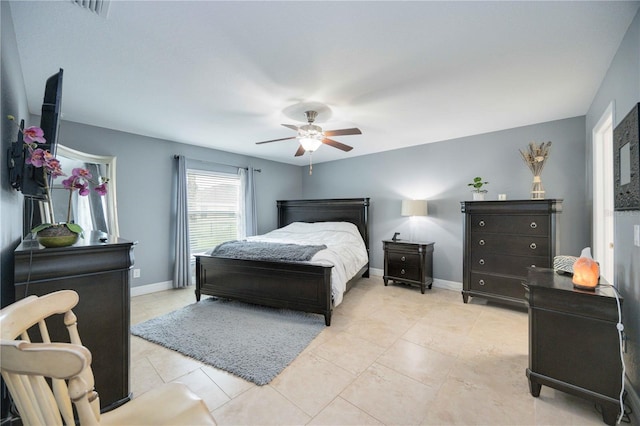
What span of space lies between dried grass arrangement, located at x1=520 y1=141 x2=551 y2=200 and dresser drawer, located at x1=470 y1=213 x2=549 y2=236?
0.31 m

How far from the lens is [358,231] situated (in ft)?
16.1

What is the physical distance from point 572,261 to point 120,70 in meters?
3.93

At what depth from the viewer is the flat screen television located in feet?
5.02

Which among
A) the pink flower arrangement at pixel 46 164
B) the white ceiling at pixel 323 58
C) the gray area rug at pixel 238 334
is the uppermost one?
the white ceiling at pixel 323 58

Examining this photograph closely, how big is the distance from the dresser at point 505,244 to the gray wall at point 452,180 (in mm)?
525

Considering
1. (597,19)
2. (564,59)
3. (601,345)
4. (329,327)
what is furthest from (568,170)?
(329,327)

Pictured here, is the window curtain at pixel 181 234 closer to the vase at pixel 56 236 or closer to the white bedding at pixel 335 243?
the white bedding at pixel 335 243

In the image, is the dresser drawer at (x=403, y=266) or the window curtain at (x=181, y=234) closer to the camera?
the dresser drawer at (x=403, y=266)

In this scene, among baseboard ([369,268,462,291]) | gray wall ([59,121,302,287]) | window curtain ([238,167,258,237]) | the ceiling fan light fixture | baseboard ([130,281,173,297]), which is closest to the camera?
the ceiling fan light fixture

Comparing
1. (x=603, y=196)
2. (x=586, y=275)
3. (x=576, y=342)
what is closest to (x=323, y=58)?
(x=586, y=275)

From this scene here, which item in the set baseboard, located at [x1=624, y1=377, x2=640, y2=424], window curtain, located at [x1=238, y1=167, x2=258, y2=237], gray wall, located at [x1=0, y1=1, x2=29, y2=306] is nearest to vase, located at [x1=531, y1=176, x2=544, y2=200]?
baseboard, located at [x1=624, y1=377, x2=640, y2=424]

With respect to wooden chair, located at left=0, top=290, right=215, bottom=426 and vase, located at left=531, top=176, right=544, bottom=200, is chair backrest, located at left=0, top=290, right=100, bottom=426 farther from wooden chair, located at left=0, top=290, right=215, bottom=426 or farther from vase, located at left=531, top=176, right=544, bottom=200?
vase, located at left=531, top=176, right=544, bottom=200

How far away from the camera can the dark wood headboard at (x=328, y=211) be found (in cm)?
492

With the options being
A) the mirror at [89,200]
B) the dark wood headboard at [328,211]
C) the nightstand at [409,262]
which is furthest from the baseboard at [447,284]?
the mirror at [89,200]
